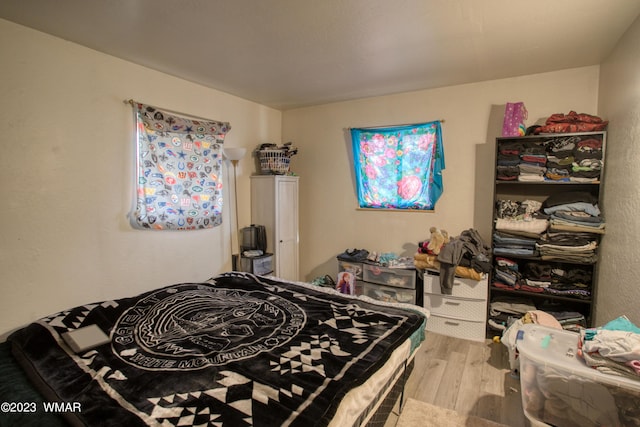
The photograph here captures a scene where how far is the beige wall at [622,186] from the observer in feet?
6.50

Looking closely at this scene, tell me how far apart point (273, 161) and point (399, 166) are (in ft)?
4.97

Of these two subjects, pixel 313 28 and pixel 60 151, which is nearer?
pixel 313 28

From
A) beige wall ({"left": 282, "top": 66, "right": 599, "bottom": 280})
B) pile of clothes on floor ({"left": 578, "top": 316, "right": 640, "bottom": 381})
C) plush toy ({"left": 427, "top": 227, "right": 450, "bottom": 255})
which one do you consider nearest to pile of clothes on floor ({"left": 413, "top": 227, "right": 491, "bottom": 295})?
plush toy ({"left": 427, "top": 227, "right": 450, "bottom": 255})

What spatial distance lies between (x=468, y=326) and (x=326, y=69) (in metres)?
2.75

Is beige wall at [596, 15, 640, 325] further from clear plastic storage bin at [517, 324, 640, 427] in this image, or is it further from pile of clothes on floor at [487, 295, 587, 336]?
clear plastic storage bin at [517, 324, 640, 427]

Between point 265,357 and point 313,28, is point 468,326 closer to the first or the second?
point 265,357

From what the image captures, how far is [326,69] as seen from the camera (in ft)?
9.54

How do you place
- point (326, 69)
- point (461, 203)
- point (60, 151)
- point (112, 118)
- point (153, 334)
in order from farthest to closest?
point (461, 203) < point (326, 69) < point (112, 118) < point (60, 151) < point (153, 334)

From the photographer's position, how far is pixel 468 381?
236 cm

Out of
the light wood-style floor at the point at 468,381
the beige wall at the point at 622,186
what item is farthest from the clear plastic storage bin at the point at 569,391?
the beige wall at the point at 622,186

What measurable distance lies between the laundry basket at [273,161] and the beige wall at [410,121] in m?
0.50

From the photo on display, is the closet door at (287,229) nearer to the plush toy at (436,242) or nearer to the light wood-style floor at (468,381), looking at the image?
the plush toy at (436,242)

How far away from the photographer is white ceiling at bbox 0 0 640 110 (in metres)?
1.89

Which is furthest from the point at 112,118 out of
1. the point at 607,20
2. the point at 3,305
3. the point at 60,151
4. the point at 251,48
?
the point at 607,20
